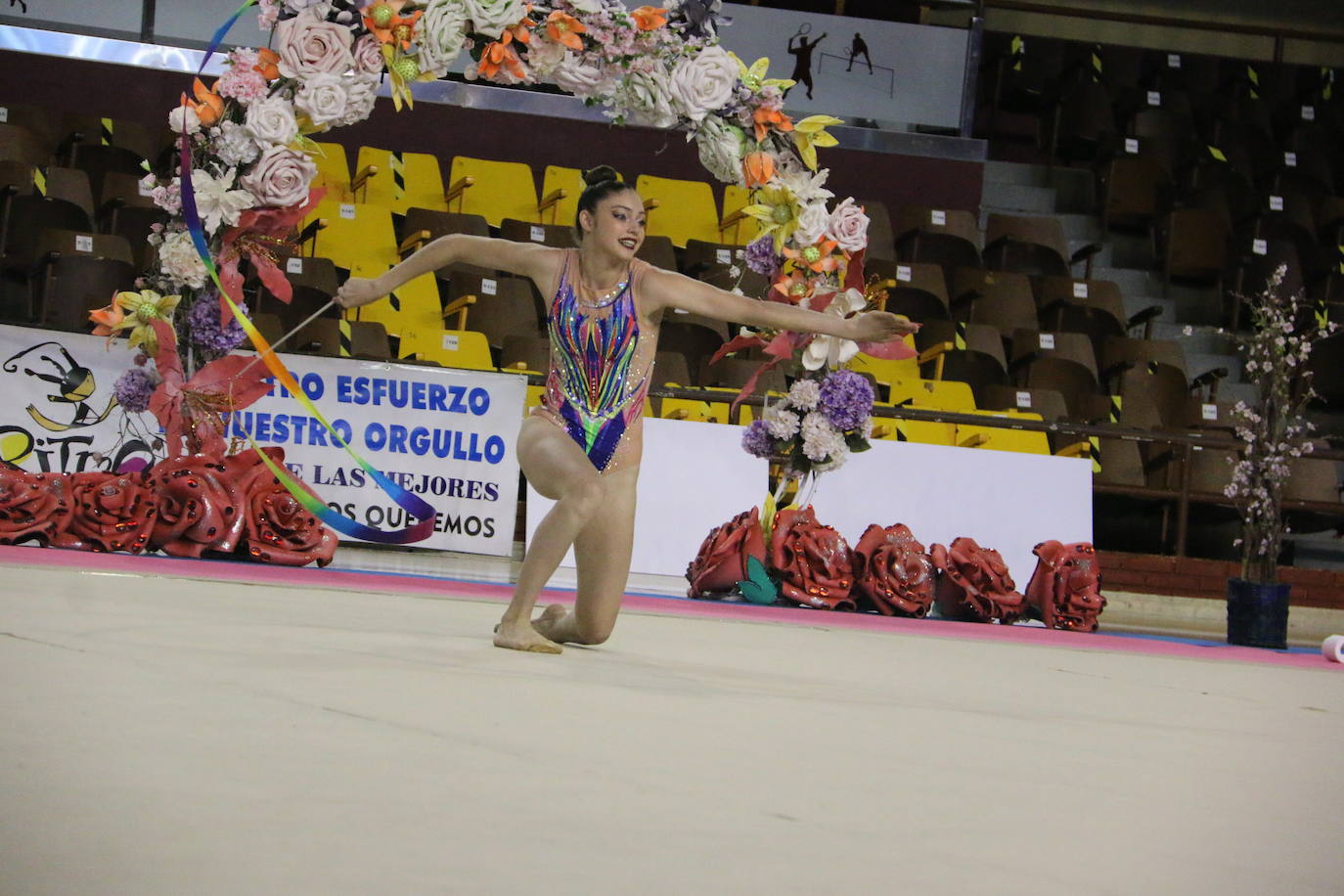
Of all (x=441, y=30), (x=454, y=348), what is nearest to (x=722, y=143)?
(x=441, y=30)

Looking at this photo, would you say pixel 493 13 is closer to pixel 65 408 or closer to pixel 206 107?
pixel 206 107

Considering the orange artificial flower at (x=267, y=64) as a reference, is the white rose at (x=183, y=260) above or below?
below

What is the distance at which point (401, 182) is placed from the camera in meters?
10.4

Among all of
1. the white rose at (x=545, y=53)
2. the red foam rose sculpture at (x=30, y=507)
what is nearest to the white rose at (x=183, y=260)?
the red foam rose sculpture at (x=30, y=507)

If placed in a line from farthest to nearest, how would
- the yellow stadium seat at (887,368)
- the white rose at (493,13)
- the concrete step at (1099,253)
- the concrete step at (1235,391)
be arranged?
the concrete step at (1099,253) < the concrete step at (1235,391) < the yellow stadium seat at (887,368) < the white rose at (493,13)

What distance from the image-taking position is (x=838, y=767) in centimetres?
226

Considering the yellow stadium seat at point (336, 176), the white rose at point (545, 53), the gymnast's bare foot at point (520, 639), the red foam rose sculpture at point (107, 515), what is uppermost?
the yellow stadium seat at point (336, 176)

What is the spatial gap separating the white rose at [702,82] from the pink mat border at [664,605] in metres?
2.05

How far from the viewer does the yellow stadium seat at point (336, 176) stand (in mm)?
10039

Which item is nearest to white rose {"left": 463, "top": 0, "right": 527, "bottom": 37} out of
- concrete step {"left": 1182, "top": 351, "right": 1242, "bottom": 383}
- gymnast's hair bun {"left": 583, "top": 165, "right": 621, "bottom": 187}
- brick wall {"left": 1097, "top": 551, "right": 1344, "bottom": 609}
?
gymnast's hair bun {"left": 583, "top": 165, "right": 621, "bottom": 187}

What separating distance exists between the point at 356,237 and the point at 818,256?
4213mm

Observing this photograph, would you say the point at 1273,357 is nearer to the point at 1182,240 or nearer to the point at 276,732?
the point at 1182,240

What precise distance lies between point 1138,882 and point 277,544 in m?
5.11

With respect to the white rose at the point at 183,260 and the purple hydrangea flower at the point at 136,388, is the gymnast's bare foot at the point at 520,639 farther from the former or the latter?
the purple hydrangea flower at the point at 136,388
